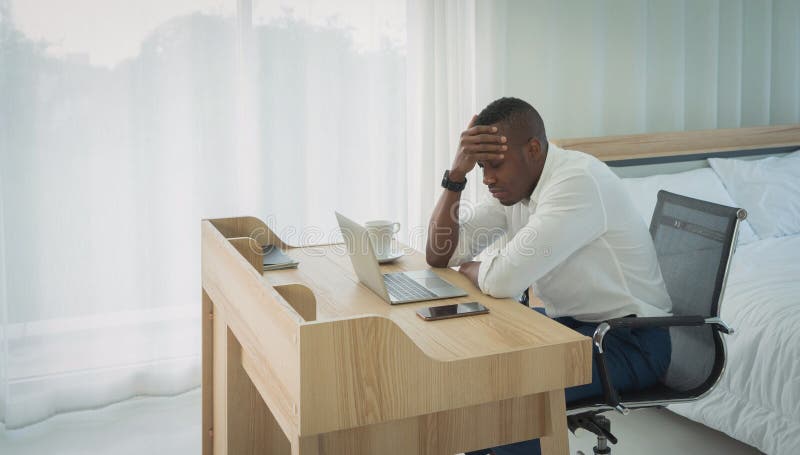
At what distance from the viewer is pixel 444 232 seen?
2.15 metres

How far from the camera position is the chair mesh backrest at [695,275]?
1.90 metres

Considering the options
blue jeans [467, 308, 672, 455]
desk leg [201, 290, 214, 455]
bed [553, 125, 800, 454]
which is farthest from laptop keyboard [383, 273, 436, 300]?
bed [553, 125, 800, 454]

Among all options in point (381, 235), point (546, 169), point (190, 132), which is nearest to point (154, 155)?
point (190, 132)

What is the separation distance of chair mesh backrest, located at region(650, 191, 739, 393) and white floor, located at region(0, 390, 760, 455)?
26.0 inches

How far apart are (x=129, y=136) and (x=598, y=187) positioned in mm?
1827

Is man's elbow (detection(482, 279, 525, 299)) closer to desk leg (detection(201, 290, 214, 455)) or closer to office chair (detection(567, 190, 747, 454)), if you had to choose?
office chair (detection(567, 190, 747, 454))

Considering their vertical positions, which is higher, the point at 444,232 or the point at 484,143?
the point at 484,143

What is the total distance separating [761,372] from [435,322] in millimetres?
1260

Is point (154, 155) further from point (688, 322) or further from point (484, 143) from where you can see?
point (688, 322)

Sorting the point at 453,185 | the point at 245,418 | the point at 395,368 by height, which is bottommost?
the point at 245,418

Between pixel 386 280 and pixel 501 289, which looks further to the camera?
pixel 386 280

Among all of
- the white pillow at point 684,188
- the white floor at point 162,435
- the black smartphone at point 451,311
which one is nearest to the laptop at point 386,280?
the black smartphone at point 451,311

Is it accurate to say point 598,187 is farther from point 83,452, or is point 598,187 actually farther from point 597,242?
point 83,452

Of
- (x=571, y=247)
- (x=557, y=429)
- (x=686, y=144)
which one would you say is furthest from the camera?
(x=686, y=144)
